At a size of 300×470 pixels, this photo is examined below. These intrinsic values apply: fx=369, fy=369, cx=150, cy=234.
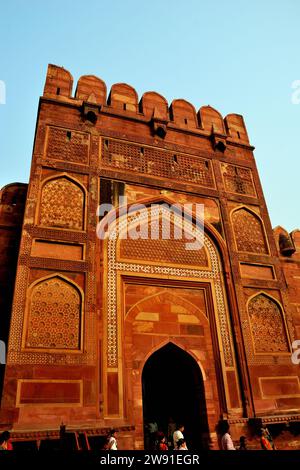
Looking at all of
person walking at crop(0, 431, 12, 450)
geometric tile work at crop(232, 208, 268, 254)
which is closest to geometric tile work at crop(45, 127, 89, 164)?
geometric tile work at crop(232, 208, 268, 254)

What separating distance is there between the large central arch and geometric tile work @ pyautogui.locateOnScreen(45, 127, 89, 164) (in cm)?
142

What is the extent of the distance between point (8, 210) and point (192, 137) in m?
4.34

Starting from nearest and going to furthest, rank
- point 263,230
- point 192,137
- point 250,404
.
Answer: point 250,404
point 263,230
point 192,137

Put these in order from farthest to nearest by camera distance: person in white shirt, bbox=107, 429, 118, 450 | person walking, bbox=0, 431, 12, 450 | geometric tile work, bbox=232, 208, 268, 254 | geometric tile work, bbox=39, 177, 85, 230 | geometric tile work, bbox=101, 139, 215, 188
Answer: geometric tile work, bbox=232, 208, 268, 254 → geometric tile work, bbox=101, 139, 215, 188 → geometric tile work, bbox=39, 177, 85, 230 → person in white shirt, bbox=107, 429, 118, 450 → person walking, bbox=0, 431, 12, 450

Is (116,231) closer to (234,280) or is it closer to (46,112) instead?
(234,280)

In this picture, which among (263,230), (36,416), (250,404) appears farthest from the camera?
(263,230)

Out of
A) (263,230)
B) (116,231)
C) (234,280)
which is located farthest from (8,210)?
(263,230)


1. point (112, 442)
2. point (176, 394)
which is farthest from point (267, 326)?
point (112, 442)

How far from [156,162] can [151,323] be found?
11.1 feet

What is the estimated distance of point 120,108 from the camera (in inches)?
317

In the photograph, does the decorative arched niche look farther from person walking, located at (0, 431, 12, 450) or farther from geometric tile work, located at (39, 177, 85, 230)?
person walking, located at (0, 431, 12, 450)

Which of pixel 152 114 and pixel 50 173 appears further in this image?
Result: pixel 152 114

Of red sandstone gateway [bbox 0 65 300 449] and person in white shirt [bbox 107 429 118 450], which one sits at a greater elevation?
red sandstone gateway [bbox 0 65 300 449]

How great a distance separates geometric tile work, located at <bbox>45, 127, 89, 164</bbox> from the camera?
6.80 m
